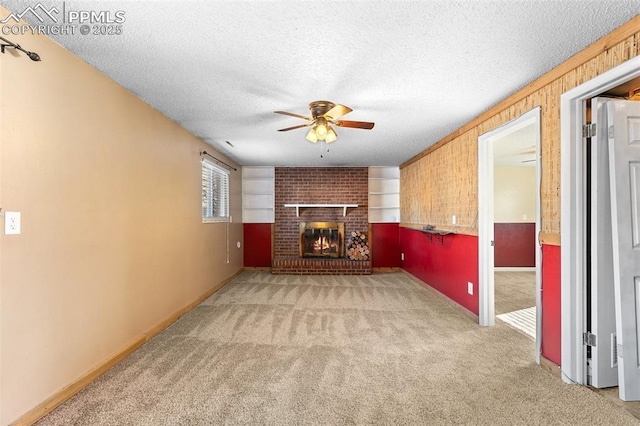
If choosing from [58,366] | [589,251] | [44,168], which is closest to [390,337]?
[589,251]

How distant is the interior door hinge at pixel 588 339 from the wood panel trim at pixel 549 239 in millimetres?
613

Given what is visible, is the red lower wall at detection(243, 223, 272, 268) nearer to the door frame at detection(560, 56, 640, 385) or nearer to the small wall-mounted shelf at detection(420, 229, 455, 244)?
the small wall-mounted shelf at detection(420, 229, 455, 244)

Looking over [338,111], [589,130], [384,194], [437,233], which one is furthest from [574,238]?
[384,194]

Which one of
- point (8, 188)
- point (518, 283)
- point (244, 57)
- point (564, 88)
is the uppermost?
point (244, 57)

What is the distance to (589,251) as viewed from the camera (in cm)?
218

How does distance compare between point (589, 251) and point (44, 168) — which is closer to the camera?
point (44, 168)

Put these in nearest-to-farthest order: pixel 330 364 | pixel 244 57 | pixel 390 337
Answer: pixel 244 57
pixel 330 364
pixel 390 337

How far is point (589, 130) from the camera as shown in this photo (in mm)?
2156

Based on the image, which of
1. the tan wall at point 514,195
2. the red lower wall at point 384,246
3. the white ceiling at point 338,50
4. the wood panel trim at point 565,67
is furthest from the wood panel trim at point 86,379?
the tan wall at point 514,195

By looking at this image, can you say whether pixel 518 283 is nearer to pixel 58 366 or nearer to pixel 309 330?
pixel 309 330

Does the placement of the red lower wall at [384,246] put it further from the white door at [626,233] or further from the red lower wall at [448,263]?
the white door at [626,233]

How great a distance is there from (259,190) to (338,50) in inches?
196

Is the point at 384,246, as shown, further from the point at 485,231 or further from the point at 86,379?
the point at 86,379

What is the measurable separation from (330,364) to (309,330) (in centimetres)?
77
